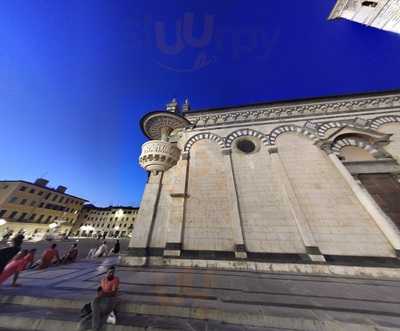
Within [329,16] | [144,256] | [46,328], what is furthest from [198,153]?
[329,16]

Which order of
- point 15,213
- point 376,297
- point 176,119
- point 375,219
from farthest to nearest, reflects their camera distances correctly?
point 15,213, point 176,119, point 375,219, point 376,297

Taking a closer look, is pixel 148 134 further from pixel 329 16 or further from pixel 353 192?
pixel 329 16

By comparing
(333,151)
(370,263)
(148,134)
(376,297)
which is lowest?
(376,297)

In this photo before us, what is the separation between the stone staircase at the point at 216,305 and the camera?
257 centimetres

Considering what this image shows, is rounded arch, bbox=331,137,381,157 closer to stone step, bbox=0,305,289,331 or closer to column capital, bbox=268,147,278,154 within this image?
column capital, bbox=268,147,278,154

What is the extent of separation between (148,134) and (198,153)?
12.9 feet

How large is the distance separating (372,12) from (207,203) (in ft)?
53.0

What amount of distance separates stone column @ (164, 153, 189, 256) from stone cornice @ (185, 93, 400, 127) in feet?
12.3

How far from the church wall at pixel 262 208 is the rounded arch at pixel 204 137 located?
1.19 meters

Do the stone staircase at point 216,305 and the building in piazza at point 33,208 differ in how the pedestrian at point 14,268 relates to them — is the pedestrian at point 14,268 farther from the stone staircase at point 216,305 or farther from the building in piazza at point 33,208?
the building in piazza at point 33,208

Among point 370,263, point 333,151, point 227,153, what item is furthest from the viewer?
point 227,153

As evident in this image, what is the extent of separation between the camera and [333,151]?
879 centimetres

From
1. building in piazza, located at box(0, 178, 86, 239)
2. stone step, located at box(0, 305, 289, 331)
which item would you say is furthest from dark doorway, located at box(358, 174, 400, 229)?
building in piazza, located at box(0, 178, 86, 239)

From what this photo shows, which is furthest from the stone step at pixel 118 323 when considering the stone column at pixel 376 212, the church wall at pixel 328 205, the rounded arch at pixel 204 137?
the rounded arch at pixel 204 137
